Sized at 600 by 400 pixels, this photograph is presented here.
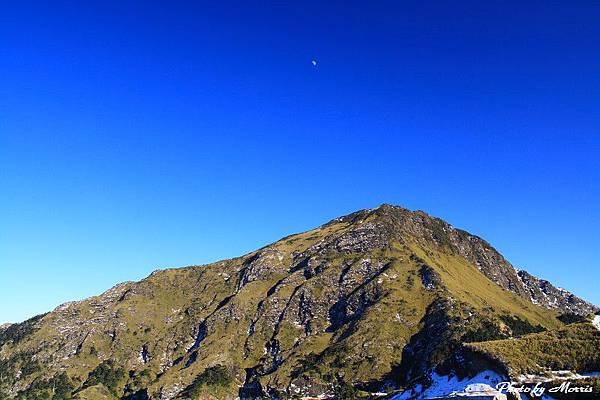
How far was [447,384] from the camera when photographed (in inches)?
3718

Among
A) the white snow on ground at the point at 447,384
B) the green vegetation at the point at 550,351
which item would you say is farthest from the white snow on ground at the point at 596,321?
the white snow on ground at the point at 447,384

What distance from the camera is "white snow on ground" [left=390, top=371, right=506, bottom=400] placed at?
8251 cm

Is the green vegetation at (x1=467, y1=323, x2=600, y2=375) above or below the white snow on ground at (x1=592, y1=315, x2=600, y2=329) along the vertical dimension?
below

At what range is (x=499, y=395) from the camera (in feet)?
246

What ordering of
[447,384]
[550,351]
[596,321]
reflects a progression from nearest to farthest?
[550,351] < [447,384] < [596,321]

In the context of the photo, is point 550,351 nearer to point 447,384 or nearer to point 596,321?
point 596,321

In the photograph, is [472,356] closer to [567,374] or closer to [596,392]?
[567,374]

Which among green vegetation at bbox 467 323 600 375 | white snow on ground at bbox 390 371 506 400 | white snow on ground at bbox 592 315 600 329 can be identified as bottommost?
white snow on ground at bbox 390 371 506 400

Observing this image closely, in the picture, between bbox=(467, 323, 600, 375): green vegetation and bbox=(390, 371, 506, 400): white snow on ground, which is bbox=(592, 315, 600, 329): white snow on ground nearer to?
bbox=(467, 323, 600, 375): green vegetation

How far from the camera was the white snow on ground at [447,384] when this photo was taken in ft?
271

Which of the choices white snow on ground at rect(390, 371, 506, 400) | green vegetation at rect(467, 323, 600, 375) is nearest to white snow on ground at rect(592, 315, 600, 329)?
green vegetation at rect(467, 323, 600, 375)

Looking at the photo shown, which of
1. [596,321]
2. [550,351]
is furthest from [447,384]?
[596,321]

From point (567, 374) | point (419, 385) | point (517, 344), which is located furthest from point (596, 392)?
point (419, 385)

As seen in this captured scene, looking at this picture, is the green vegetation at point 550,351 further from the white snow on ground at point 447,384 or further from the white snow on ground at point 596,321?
the white snow on ground at point 447,384
